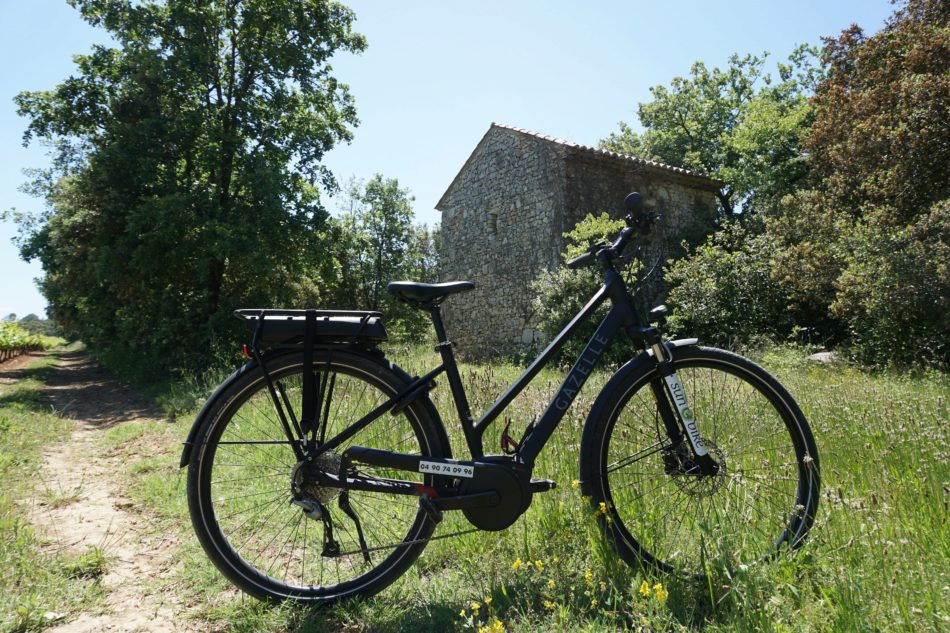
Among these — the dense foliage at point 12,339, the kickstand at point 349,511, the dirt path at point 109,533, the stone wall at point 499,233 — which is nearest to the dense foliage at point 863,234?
the stone wall at point 499,233

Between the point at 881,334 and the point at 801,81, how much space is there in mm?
18153

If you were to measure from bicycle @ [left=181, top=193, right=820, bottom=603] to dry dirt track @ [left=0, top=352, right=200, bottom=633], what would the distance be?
40cm

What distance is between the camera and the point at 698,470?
212cm

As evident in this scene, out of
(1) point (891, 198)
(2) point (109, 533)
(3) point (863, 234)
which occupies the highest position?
(1) point (891, 198)

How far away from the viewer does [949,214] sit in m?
7.48

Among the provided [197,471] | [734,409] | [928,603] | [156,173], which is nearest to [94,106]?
[156,173]

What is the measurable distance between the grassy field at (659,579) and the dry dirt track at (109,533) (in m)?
0.11

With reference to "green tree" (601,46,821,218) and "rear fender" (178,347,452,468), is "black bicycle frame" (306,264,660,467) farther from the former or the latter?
"green tree" (601,46,821,218)

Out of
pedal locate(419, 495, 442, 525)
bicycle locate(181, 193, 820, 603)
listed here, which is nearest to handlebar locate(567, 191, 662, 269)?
bicycle locate(181, 193, 820, 603)

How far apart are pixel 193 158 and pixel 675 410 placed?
1382 centimetres

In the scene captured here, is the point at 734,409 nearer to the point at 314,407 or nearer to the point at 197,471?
the point at 314,407

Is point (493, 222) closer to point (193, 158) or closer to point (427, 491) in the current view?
point (193, 158)

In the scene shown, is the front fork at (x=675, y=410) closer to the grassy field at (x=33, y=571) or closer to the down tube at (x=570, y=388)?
the down tube at (x=570, y=388)

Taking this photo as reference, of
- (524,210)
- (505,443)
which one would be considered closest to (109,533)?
(505,443)
